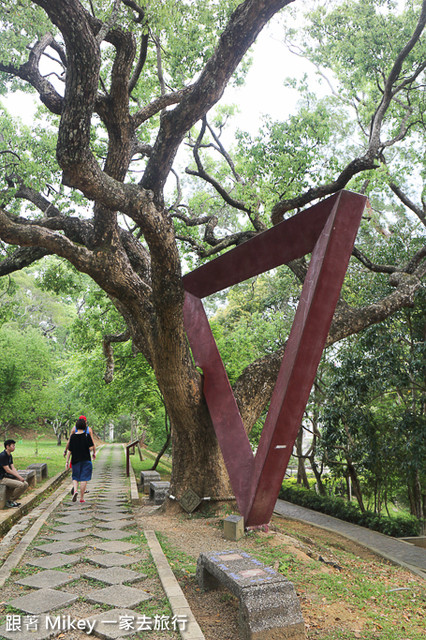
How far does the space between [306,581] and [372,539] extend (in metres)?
5.72

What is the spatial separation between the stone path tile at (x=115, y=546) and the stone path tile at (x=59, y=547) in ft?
0.73

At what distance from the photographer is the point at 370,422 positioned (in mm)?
11938

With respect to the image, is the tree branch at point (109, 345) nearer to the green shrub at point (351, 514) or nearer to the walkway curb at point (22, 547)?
the walkway curb at point (22, 547)

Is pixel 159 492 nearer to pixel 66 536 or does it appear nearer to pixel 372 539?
pixel 66 536

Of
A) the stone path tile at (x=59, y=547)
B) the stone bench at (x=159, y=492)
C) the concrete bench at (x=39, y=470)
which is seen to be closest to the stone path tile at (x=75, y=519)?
the stone path tile at (x=59, y=547)

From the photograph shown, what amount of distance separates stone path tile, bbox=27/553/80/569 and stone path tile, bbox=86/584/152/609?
0.95 meters

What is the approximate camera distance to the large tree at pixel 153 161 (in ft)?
18.8

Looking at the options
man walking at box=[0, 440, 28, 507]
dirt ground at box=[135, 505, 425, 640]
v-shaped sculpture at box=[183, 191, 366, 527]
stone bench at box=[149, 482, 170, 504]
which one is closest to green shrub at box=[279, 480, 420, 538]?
dirt ground at box=[135, 505, 425, 640]

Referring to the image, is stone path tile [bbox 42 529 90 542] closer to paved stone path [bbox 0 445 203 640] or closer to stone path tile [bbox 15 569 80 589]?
paved stone path [bbox 0 445 203 640]

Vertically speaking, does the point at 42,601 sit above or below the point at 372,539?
above

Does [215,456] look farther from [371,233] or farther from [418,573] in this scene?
[371,233]

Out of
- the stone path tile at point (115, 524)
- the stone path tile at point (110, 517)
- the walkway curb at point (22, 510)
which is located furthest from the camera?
the stone path tile at point (110, 517)

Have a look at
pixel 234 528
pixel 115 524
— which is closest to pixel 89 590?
pixel 234 528

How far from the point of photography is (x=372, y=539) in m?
9.79
